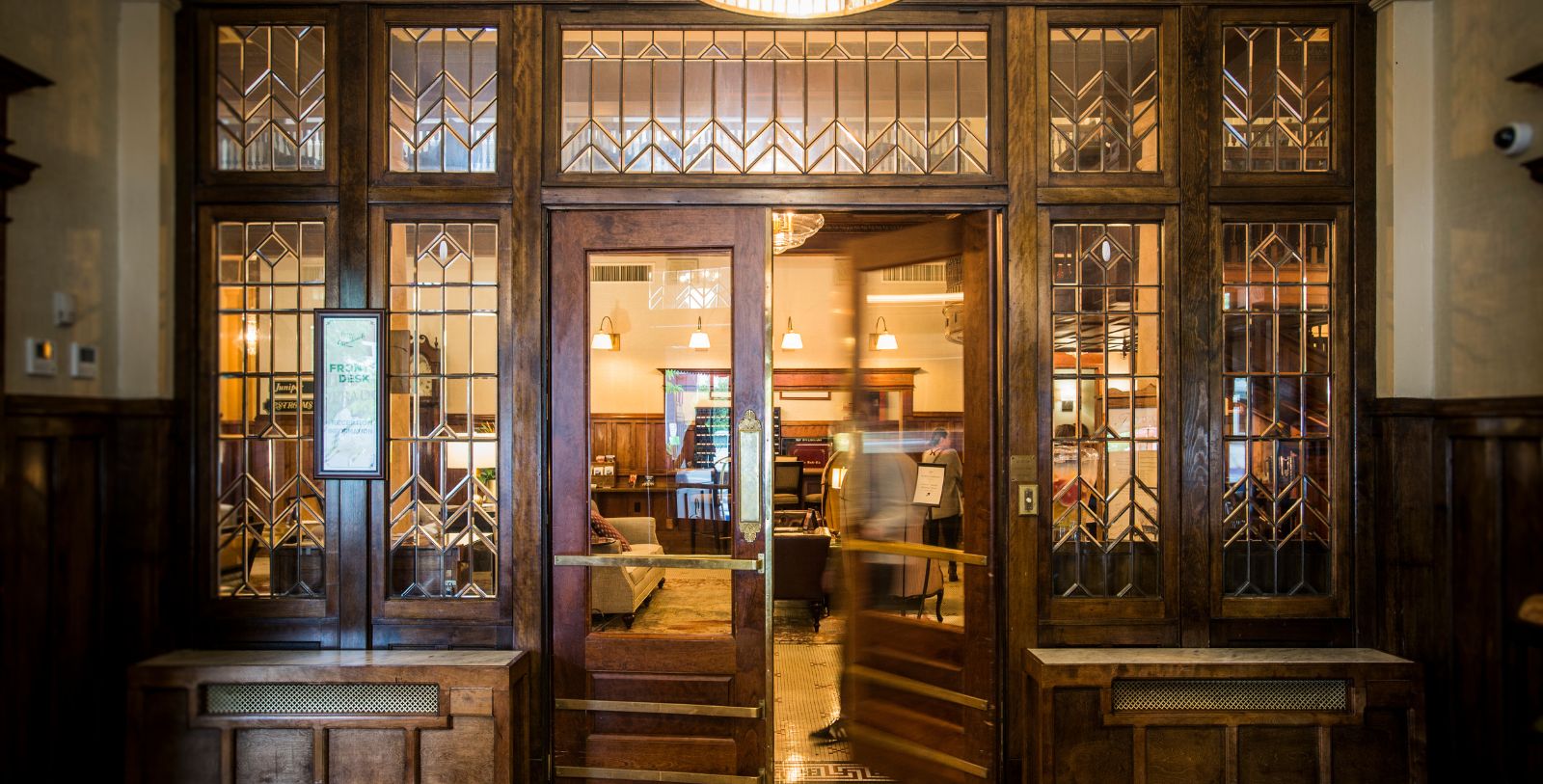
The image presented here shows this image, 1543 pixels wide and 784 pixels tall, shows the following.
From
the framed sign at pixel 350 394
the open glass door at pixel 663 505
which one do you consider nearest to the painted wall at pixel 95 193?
the framed sign at pixel 350 394

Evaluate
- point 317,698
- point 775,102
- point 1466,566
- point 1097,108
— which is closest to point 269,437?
point 317,698

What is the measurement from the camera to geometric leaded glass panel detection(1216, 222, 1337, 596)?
320 centimetres

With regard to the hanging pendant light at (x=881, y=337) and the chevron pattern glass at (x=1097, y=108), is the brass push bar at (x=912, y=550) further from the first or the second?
the chevron pattern glass at (x=1097, y=108)

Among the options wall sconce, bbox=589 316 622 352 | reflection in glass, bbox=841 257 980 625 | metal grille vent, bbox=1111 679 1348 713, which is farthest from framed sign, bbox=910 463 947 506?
wall sconce, bbox=589 316 622 352

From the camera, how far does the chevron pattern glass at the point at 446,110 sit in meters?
3.23

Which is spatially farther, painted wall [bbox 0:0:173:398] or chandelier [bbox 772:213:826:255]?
chandelier [bbox 772:213:826:255]

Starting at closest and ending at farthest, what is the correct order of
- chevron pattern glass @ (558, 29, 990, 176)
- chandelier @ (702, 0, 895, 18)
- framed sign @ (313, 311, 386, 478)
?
1. chandelier @ (702, 0, 895, 18)
2. framed sign @ (313, 311, 386, 478)
3. chevron pattern glass @ (558, 29, 990, 176)

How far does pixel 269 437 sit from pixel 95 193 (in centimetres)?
109

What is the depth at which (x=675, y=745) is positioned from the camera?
3.21 m

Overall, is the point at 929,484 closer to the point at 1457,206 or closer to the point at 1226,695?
the point at 1226,695

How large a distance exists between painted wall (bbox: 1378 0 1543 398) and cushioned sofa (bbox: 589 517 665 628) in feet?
9.76

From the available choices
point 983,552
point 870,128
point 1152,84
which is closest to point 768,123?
point 870,128

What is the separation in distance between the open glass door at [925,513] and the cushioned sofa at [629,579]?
1079 mm

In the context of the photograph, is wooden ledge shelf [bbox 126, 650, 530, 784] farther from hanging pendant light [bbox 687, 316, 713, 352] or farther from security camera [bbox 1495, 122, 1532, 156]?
security camera [bbox 1495, 122, 1532, 156]
